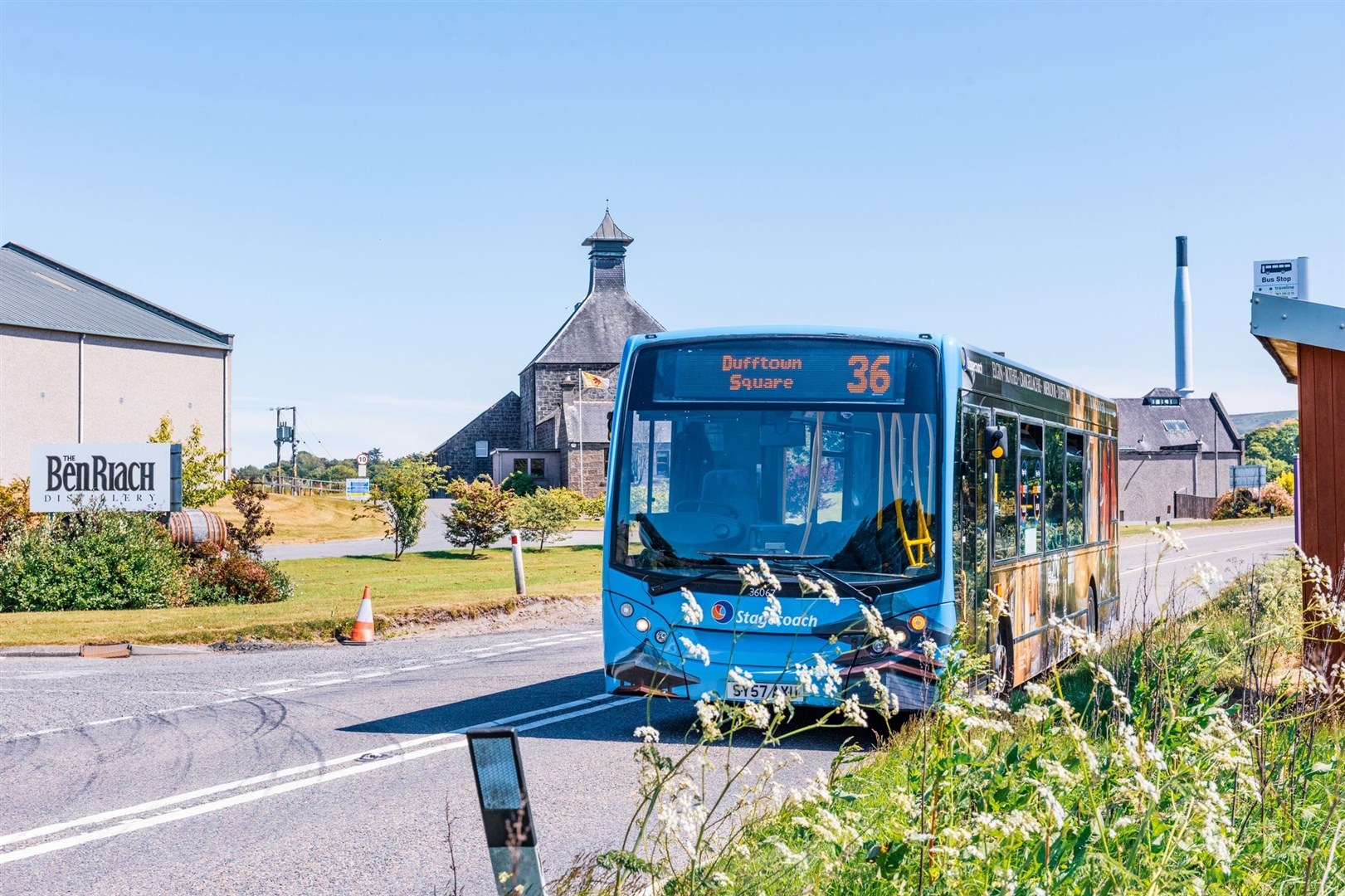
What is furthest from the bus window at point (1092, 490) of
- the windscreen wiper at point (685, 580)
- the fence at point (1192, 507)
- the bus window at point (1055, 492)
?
the fence at point (1192, 507)

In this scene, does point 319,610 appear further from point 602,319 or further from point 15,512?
point 602,319

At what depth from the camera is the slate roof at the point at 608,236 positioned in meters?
88.4

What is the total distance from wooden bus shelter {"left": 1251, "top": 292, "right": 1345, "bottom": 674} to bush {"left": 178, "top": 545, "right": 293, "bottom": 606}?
16.9 meters

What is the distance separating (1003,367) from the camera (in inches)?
409

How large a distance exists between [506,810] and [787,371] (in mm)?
6314

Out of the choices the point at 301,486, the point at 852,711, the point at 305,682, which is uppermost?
the point at 301,486

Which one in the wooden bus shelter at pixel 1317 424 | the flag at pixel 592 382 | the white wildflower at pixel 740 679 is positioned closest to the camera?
the white wildflower at pixel 740 679

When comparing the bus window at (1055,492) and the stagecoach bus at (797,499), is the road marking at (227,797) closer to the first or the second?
the stagecoach bus at (797,499)

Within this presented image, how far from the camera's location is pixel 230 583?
2183 cm

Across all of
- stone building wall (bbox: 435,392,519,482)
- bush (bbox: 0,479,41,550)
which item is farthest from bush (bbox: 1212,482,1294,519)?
bush (bbox: 0,479,41,550)

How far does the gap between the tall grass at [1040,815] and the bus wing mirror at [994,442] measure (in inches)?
166

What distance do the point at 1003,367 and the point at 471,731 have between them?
8018 millimetres

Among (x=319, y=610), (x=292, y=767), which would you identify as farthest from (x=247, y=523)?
(x=292, y=767)

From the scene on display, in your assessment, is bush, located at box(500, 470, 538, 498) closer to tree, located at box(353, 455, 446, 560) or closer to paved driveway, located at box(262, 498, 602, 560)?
paved driveway, located at box(262, 498, 602, 560)
